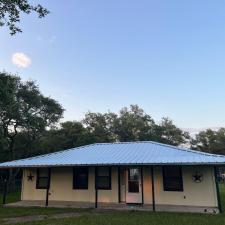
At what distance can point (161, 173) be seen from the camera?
14.4 metres

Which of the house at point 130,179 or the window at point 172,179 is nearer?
the house at point 130,179

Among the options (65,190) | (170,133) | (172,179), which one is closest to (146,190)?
(172,179)

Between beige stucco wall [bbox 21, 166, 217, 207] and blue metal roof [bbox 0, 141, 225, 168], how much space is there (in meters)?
0.90

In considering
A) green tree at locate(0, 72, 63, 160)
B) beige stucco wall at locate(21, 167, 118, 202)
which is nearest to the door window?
beige stucco wall at locate(21, 167, 118, 202)

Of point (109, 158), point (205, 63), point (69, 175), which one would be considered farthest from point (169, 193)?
point (205, 63)

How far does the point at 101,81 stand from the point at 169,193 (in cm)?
1214

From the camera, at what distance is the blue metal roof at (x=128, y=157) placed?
1244 cm

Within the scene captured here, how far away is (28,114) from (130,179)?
18.0 metres

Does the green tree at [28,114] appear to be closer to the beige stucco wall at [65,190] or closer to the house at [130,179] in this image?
the beige stucco wall at [65,190]

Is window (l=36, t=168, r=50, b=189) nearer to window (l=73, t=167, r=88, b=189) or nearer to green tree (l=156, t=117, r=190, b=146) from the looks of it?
window (l=73, t=167, r=88, b=189)

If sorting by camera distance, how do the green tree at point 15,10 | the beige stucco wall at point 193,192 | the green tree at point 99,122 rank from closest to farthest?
the green tree at point 15,10 → the beige stucco wall at point 193,192 → the green tree at point 99,122

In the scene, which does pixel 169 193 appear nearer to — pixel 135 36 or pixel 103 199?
pixel 103 199

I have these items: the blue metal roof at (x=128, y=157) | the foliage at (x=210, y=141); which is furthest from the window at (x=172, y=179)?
the foliage at (x=210, y=141)

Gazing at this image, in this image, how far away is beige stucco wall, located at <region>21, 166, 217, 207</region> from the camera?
44.4 feet
